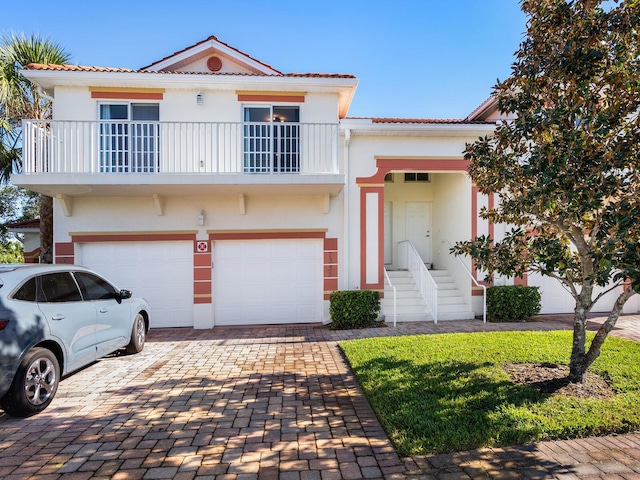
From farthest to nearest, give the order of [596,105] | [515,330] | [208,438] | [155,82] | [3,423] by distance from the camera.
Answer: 1. [155,82]
2. [515,330]
3. [596,105]
4. [3,423]
5. [208,438]

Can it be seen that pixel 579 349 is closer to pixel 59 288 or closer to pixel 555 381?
pixel 555 381

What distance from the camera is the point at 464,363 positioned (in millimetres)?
5438

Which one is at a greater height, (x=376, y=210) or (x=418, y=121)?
(x=418, y=121)

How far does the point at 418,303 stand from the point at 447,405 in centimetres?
569

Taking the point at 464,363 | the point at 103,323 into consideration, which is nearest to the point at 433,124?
the point at 464,363

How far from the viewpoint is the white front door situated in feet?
37.8

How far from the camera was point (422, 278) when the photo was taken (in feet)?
31.7

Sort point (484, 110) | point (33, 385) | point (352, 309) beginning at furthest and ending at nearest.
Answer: point (484, 110) < point (352, 309) < point (33, 385)

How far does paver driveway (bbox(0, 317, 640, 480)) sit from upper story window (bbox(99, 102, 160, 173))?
5.03 meters

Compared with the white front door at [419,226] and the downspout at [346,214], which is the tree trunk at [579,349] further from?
the white front door at [419,226]

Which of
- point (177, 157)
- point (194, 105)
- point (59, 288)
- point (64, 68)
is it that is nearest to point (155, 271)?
point (177, 157)

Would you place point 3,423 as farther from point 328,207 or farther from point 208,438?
point 328,207

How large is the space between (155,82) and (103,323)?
621 centimetres

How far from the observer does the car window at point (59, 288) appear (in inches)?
180
